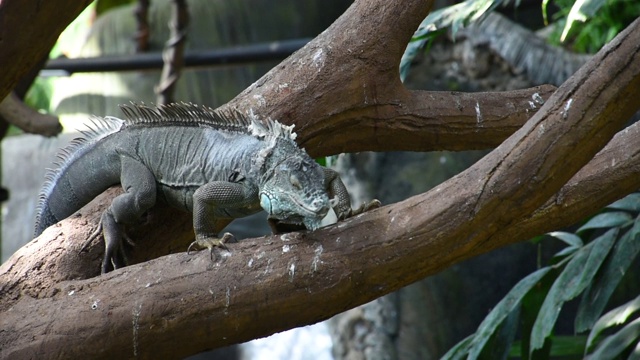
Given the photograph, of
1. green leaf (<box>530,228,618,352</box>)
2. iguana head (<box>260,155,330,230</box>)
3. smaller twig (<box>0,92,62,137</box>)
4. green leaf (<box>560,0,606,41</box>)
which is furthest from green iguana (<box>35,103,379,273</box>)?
green leaf (<box>530,228,618,352</box>)

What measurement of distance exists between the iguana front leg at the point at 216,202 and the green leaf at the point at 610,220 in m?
2.21

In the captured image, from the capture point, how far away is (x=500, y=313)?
4.61 meters

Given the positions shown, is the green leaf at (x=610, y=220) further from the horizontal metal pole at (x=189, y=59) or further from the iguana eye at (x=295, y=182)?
the horizontal metal pole at (x=189, y=59)

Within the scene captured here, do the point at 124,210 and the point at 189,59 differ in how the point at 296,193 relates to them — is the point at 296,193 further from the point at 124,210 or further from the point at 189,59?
the point at 189,59

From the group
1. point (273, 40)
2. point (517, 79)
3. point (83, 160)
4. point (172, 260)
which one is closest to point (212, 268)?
point (172, 260)

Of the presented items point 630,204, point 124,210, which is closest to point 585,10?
point 630,204

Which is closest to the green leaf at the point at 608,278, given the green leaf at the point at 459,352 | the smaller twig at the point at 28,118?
the green leaf at the point at 459,352

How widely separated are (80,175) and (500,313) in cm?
246

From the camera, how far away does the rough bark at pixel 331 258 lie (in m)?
2.68

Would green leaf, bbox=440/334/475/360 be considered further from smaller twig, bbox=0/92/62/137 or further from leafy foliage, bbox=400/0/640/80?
smaller twig, bbox=0/92/62/137

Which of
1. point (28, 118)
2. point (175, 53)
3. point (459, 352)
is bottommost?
point (459, 352)

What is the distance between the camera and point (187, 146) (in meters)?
3.86

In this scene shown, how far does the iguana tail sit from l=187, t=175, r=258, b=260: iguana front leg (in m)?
0.73

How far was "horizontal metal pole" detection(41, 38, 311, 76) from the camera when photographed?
7.86m
